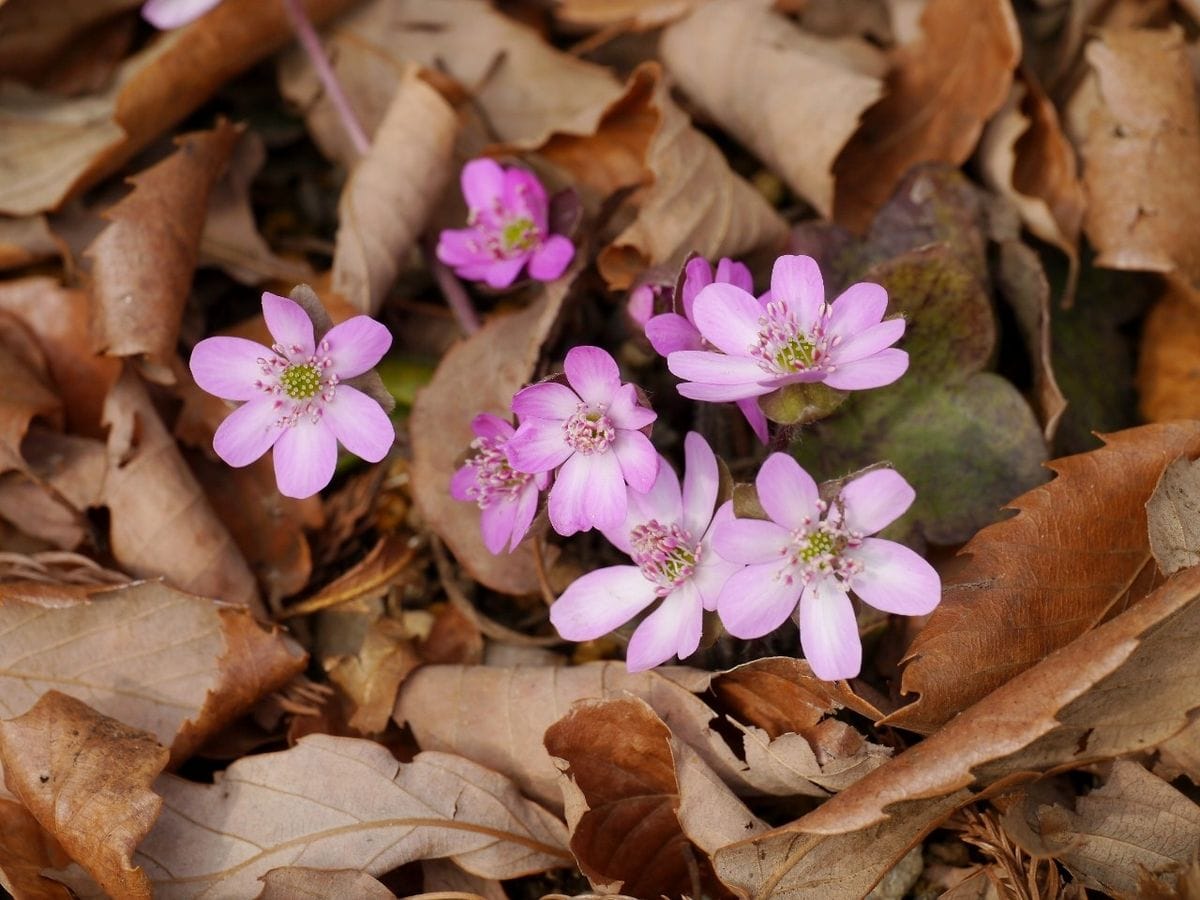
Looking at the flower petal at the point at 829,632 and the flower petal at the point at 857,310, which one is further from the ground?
the flower petal at the point at 857,310

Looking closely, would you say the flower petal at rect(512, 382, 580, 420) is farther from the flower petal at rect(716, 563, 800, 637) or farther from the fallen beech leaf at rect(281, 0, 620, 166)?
the fallen beech leaf at rect(281, 0, 620, 166)

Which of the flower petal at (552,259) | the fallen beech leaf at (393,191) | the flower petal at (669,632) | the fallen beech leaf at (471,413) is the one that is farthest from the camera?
the fallen beech leaf at (393,191)

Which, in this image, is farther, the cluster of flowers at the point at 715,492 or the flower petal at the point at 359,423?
the flower petal at the point at 359,423

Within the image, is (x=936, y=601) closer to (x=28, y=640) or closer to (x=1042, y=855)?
(x=1042, y=855)

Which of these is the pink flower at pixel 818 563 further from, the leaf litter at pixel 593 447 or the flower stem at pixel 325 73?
the flower stem at pixel 325 73

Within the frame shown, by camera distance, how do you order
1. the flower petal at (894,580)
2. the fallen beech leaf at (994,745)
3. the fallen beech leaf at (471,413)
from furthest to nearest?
the fallen beech leaf at (471,413), the flower petal at (894,580), the fallen beech leaf at (994,745)

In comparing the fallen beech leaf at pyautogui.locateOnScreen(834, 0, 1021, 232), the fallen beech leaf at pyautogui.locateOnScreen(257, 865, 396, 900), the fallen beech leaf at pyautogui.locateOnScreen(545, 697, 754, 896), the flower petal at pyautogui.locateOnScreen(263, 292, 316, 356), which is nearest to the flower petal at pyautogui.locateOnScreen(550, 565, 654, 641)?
the fallen beech leaf at pyautogui.locateOnScreen(545, 697, 754, 896)

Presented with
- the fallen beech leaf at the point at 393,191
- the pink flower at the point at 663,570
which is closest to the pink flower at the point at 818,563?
the pink flower at the point at 663,570
